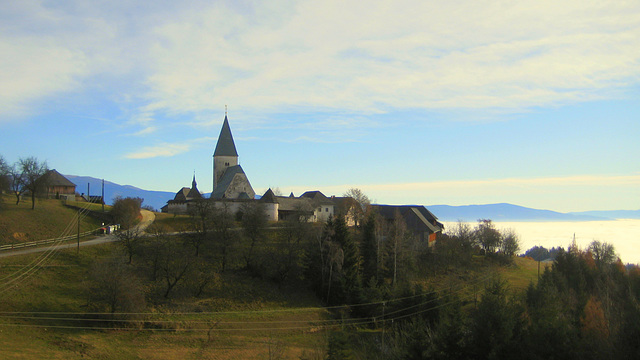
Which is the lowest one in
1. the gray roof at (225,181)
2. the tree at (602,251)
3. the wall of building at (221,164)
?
the tree at (602,251)

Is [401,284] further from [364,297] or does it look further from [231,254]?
[231,254]

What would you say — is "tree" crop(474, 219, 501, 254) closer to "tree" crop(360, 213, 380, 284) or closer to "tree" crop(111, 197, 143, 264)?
"tree" crop(360, 213, 380, 284)

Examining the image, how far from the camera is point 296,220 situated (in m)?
56.7

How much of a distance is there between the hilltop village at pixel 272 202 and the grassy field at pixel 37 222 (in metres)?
14.8

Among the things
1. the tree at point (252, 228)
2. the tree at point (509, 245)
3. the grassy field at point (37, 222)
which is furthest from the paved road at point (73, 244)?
the tree at point (509, 245)

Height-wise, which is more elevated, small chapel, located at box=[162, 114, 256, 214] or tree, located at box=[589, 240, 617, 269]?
small chapel, located at box=[162, 114, 256, 214]

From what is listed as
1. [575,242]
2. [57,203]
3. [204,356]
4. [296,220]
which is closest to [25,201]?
[57,203]

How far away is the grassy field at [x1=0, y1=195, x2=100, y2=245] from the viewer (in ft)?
158

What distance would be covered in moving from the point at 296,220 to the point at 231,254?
9.24 m

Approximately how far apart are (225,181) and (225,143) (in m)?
11.2

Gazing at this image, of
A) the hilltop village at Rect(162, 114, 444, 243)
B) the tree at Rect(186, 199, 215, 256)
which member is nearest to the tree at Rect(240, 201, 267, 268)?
the tree at Rect(186, 199, 215, 256)

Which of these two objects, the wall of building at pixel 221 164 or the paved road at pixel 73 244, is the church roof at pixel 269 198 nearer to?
the wall of building at pixel 221 164

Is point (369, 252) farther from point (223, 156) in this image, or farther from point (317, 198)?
point (223, 156)

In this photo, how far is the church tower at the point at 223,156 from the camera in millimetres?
85938
